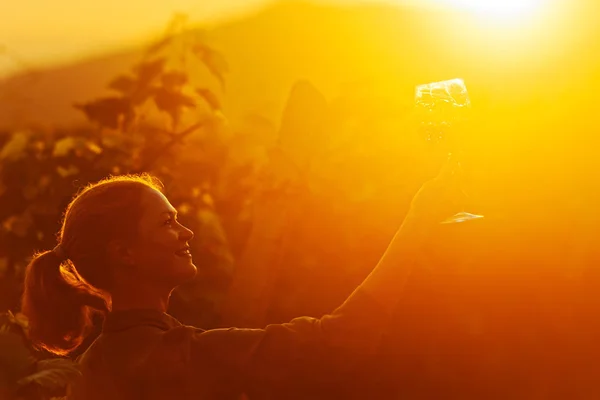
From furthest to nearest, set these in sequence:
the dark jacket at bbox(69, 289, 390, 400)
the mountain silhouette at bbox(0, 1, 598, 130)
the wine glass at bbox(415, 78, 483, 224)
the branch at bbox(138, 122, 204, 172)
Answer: the branch at bbox(138, 122, 204, 172) → the mountain silhouette at bbox(0, 1, 598, 130) → the wine glass at bbox(415, 78, 483, 224) → the dark jacket at bbox(69, 289, 390, 400)

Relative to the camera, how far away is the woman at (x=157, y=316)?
1.49m

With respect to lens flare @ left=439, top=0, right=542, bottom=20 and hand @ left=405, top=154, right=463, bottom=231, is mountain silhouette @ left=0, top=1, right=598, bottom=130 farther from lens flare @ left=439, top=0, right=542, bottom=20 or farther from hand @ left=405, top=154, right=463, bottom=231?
hand @ left=405, top=154, right=463, bottom=231

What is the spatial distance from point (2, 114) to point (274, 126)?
3.97ft

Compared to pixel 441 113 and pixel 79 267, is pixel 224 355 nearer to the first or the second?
pixel 79 267

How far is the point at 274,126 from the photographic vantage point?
285cm

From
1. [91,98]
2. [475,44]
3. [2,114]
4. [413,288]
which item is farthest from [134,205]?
[2,114]

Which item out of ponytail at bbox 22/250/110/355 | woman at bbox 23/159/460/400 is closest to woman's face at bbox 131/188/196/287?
woman at bbox 23/159/460/400

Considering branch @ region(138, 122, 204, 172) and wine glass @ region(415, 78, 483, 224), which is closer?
wine glass @ region(415, 78, 483, 224)

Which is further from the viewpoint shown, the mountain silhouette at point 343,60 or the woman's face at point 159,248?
the mountain silhouette at point 343,60

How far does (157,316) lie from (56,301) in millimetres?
209

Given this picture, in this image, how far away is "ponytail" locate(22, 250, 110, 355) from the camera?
165cm

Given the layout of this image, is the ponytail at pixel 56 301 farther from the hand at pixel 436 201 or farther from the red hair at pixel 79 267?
the hand at pixel 436 201

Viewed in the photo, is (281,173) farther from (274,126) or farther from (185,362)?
(185,362)

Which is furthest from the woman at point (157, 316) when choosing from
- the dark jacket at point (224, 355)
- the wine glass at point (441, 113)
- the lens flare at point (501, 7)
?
the lens flare at point (501, 7)
